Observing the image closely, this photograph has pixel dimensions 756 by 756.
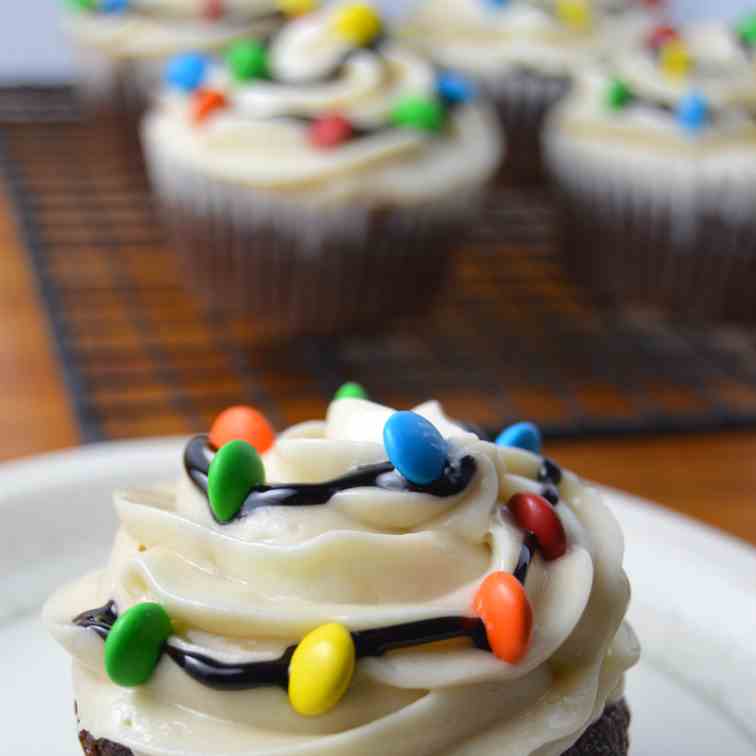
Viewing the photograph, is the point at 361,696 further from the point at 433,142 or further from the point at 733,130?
the point at 733,130

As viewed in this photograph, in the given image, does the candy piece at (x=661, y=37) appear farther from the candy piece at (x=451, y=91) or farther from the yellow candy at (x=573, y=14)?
the candy piece at (x=451, y=91)

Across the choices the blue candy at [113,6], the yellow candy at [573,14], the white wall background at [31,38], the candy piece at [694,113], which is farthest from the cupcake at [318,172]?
the white wall background at [31,38]

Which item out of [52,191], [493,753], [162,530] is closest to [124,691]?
[162,530]

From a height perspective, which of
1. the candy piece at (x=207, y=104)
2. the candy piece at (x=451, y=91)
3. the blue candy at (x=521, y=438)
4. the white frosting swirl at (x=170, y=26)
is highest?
the blue candy at (x=521, y=438)

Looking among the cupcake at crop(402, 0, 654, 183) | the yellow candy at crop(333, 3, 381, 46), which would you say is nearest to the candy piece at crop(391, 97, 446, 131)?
the yellow candy at crop(333, 3, 381, 46)

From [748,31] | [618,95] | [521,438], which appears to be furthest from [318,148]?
[748,31]

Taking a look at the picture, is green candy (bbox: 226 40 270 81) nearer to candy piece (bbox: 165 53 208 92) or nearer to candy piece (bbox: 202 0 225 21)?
candy piece (bbox: 165 53 208 92)

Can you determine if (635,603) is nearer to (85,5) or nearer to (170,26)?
(170,26)
